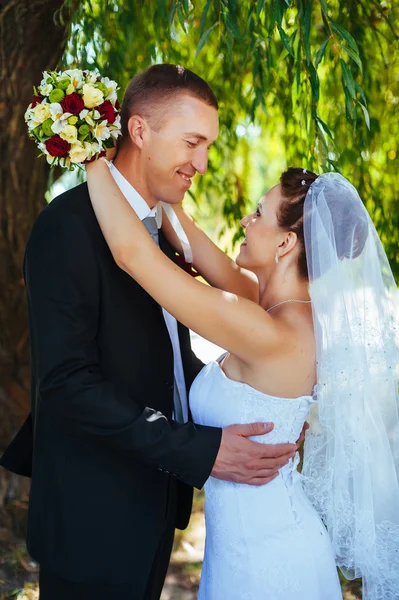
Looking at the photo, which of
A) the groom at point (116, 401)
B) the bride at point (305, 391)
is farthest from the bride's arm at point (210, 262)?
the bride at point (305, 391)

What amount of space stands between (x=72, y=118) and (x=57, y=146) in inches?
4.2

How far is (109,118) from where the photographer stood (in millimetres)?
2430

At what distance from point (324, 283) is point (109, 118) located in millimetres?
897

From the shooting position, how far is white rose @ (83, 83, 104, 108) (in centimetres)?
239

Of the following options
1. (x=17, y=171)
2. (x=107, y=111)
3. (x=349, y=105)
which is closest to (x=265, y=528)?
(x=107, y=111)

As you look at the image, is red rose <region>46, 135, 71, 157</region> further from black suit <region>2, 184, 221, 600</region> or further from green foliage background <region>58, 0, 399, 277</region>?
green foliage background <region>58, 0, 399, 277</region>

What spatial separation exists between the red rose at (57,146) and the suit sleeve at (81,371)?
21 centimetres

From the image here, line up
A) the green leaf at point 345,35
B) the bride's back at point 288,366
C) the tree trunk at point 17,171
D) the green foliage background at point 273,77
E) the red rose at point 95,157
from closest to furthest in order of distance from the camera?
1. the red rose at point 95,157
2. the bride's back at point 288,366
3. the green leaf at point 345,35
4. the green foliage background at point 273,77
5. the tree trunk at point 17,171

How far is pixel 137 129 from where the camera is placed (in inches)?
107

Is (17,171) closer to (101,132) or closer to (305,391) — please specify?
(101,132)

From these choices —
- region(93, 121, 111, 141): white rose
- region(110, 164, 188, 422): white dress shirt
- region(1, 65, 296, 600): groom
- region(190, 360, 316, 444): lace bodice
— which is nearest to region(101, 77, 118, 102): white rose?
region(93, 121, 111, 141): white rose

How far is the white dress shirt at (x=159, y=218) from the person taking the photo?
2.75m

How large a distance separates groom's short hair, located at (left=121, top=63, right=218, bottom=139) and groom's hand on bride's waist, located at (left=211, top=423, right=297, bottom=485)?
3.59 ft

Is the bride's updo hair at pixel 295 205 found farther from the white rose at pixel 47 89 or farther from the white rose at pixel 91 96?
the white rose at pixel 47 89
